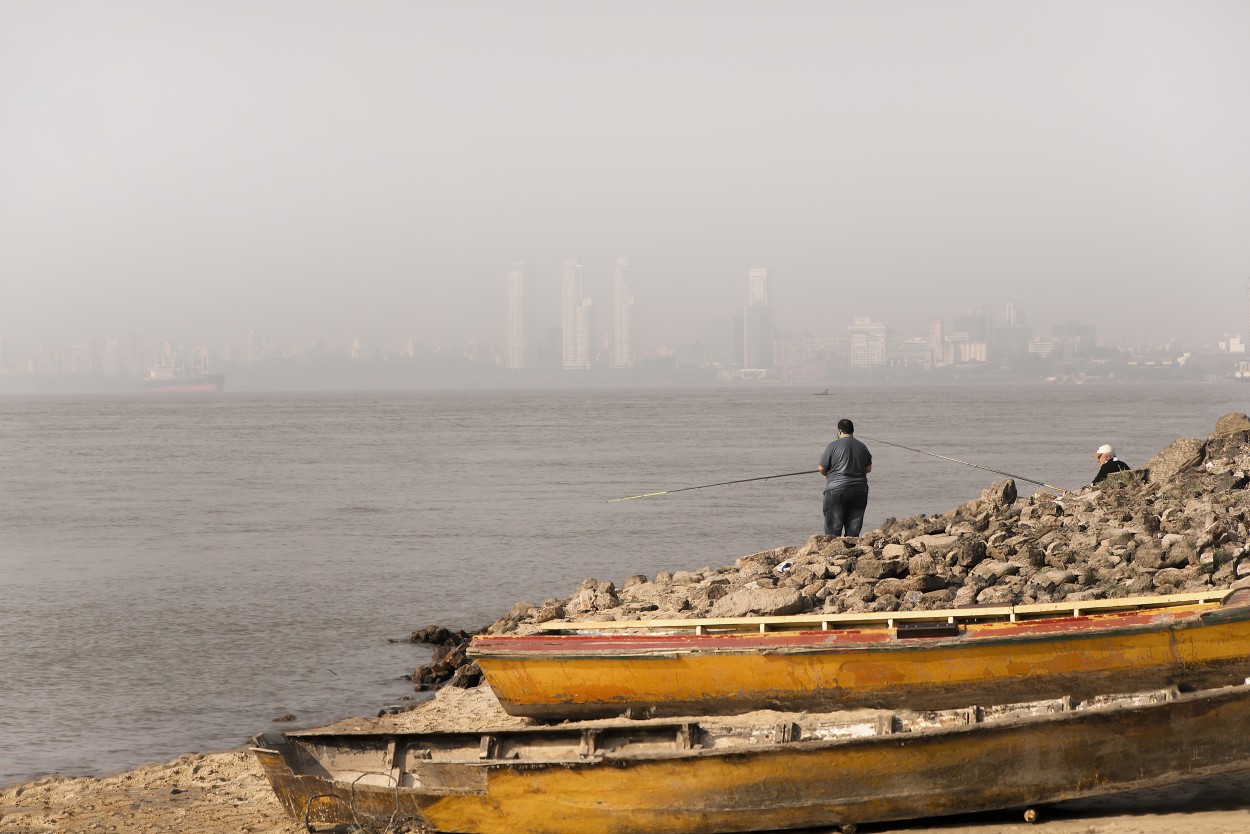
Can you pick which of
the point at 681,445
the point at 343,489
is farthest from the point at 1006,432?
the point at 343,489

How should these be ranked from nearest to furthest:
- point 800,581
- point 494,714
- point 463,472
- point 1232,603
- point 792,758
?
1. point 792,758
2. point 1232,603
3. point 494,714
4. point 800,581
5. point 463,472

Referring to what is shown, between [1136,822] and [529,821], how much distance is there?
3.85 meters

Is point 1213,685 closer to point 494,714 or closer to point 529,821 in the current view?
point 529,821

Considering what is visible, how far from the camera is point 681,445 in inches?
2547

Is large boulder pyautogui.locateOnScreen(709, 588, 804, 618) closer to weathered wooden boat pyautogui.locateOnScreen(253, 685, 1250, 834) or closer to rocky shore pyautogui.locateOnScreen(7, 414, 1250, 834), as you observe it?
rocky shore pyautogui.locateOnScreen(7, 414, 1250, 834)

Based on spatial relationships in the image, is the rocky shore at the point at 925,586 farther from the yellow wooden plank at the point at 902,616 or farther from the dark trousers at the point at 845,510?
the yellow wooden plank at the point at 902,616

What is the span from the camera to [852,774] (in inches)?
320

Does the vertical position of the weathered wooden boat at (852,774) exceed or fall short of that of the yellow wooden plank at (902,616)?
it falls short

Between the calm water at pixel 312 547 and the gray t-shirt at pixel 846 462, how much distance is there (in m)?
5.47

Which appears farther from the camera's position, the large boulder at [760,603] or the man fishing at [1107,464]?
the man fishing at [1107,464]

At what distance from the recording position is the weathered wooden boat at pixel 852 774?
8078mm

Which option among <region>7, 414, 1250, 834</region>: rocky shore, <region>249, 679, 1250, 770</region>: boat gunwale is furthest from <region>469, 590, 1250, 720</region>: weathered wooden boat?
<region>7, 414, 1250, 834</region>: rocky shore

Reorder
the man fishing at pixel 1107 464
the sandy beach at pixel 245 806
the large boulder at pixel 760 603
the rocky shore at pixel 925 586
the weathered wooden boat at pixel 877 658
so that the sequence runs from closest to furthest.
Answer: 1. the sandy beach at pixel 245 806
2. the weathered wooden boat at pixel 877 658
3. the rocky shore at pixel 925 586
4. the large boulder at pixel 760 603
5. the man fishing at pixel 1107 464

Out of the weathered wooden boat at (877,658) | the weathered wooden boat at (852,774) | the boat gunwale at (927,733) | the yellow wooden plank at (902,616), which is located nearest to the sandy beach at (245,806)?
the weathered wooden boat at (852,774)
